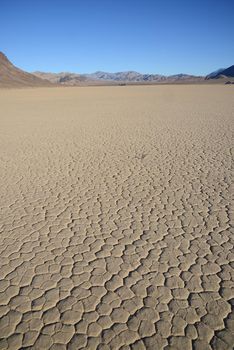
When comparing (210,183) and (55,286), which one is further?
(210,183)

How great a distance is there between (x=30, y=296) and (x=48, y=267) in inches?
17.2

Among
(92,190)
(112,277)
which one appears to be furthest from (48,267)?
(92,190)

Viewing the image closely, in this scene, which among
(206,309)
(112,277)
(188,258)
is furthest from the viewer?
(188,258)

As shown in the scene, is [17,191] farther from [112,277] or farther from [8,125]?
[8,125]

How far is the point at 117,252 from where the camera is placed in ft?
11.3

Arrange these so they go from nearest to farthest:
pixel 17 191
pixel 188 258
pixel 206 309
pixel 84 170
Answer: pixel 206 309 → pixel 188 258 → pixel 17 191 → pixel 84 170

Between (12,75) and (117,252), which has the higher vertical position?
(117,252)

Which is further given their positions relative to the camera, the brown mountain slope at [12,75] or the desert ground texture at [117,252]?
the brown mountain slope at [12,75]

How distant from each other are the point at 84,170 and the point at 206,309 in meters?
4.42

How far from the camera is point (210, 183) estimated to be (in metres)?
5.57

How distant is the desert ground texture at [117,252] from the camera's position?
2.42 metres

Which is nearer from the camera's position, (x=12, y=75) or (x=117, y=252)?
(x=117, y=252)

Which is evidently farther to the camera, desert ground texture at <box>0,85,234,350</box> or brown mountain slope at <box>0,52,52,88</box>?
brown mountain slope at <box>0,52,52,88</box>

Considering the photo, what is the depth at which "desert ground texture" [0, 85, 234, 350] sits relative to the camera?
2.42 meters
